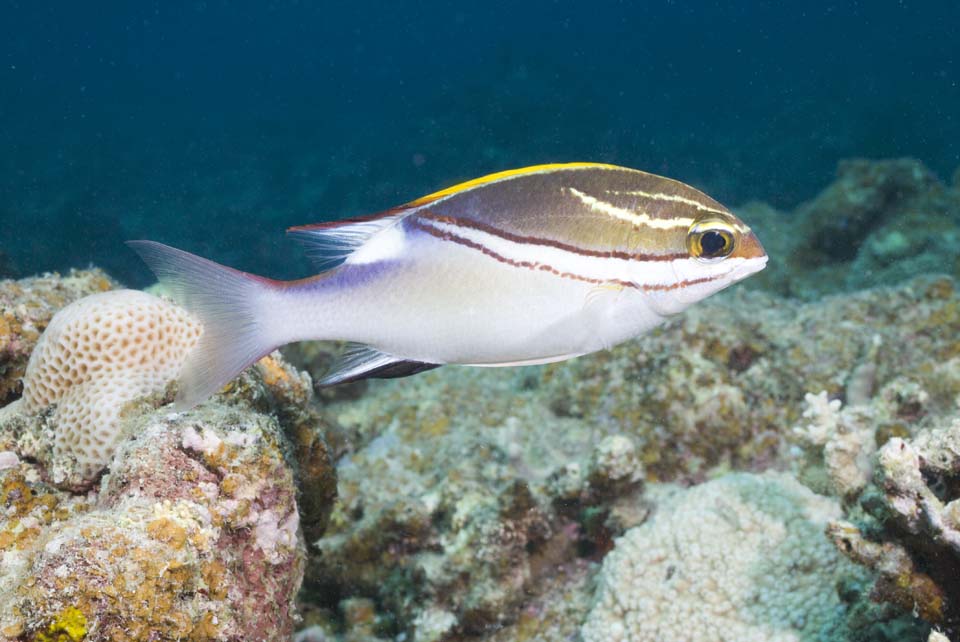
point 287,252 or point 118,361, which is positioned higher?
point 287,252

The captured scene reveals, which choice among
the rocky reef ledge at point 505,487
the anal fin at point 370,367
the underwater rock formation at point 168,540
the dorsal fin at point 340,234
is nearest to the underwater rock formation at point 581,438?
the rocky reef ledge at point 505,487

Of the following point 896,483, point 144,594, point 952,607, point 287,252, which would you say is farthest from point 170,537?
point 287,252

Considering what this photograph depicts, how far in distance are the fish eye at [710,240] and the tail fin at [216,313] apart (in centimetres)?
120

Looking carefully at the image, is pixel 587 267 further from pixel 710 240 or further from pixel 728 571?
pixel 728 571

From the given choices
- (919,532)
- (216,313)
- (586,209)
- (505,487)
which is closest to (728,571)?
(919,532)

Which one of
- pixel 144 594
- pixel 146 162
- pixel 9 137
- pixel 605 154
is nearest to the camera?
pixel 144 594

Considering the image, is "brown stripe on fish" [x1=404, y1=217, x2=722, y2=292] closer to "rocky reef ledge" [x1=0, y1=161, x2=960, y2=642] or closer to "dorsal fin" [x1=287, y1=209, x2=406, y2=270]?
"dorsal fin" [x1=287, y1=209, x2=406, y2=270]

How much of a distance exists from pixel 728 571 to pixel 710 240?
89.6 inches

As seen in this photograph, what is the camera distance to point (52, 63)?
78.2 m

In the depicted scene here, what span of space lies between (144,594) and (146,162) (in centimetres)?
3631

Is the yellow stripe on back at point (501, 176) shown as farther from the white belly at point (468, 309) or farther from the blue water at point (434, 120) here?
the blue water at point (434, 120)

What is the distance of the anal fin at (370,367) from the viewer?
183 centimetres

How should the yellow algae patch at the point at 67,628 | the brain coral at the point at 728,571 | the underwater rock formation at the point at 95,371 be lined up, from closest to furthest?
the yellow algae patch at the point at 67,628 → the underwater rock formation at the point at 95,371 → the brain coral at the point at 728,571

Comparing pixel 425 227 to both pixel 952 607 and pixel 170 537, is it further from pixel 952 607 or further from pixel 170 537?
pixel 952 607
